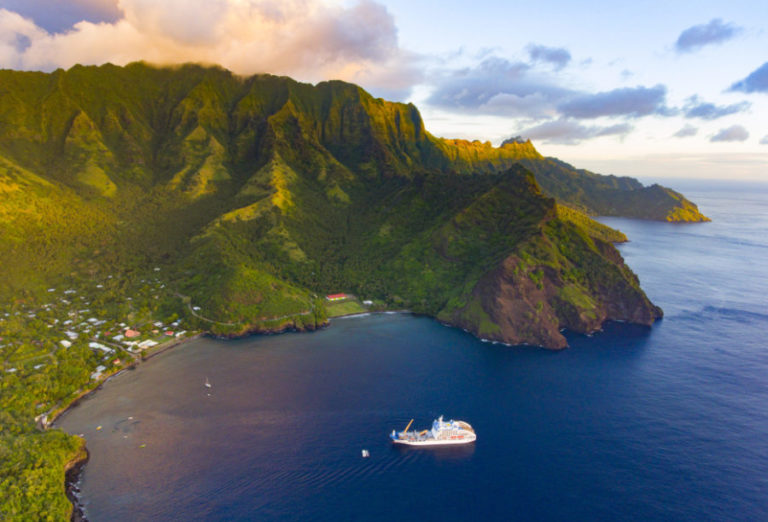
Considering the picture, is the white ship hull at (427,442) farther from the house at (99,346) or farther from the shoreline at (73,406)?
the house at (99,346)

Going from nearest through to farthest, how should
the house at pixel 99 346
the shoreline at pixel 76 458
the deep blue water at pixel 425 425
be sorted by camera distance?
the shoreline at pixel 76 458, the deep blue water at pixel 425 425, the house at pixel 99 346

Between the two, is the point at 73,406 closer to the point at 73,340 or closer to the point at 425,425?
the point at 73,340

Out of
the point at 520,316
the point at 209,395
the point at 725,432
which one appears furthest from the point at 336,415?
the point at 725,432

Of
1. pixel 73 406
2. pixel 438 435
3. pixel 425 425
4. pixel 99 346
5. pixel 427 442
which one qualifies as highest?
pixel 99 346

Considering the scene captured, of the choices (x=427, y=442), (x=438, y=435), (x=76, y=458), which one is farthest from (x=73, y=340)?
(x=438, y=435)

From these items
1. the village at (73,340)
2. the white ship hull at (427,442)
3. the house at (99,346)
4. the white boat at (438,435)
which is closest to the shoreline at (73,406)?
the village at (73,340)

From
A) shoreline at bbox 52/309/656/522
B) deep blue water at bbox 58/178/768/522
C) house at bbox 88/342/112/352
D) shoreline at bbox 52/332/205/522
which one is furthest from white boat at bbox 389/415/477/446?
house at bbox 88/342/112/352

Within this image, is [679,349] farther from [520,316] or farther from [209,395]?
[209,395]
